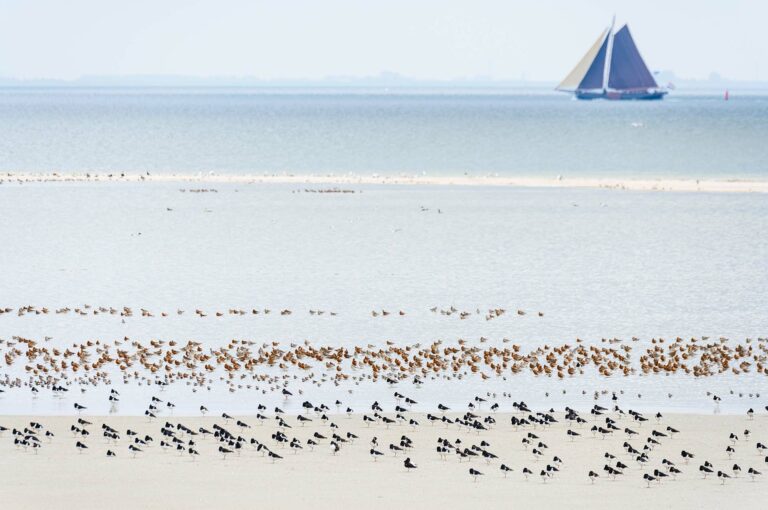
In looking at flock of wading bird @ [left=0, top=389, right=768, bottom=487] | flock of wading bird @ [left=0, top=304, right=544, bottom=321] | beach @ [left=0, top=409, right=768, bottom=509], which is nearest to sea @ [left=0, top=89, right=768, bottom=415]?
flock of wading bird @ [left=0, top=304, right=544, bottom=321]

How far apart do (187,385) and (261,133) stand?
138 m

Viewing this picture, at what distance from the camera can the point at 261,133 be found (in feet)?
551

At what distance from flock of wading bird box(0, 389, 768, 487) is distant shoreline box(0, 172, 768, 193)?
213 ft

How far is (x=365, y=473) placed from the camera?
2439 cm

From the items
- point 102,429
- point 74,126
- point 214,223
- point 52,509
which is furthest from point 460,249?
point 74,126

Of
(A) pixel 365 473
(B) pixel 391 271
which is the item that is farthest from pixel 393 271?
(A) pixel 365 473

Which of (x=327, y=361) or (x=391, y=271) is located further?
(x=391, y=271)

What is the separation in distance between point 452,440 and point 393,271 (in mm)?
24648

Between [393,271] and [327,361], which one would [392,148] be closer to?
[393,271]

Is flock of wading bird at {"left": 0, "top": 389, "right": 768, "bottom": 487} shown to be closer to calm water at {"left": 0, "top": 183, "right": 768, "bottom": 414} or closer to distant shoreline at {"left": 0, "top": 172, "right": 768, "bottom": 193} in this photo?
calm water at {"left": 0, "top": 183, "right": 768, "bottom": 414}

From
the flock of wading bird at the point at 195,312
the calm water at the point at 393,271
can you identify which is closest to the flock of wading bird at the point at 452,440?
the calm water at the point at 393,271

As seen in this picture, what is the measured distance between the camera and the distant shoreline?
93062 mm

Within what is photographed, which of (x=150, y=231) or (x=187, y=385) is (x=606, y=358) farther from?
(x=150, y=231)

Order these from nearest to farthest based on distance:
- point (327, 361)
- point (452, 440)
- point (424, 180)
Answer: point (452, 440) → point (327, 361) → point (424, 180)
